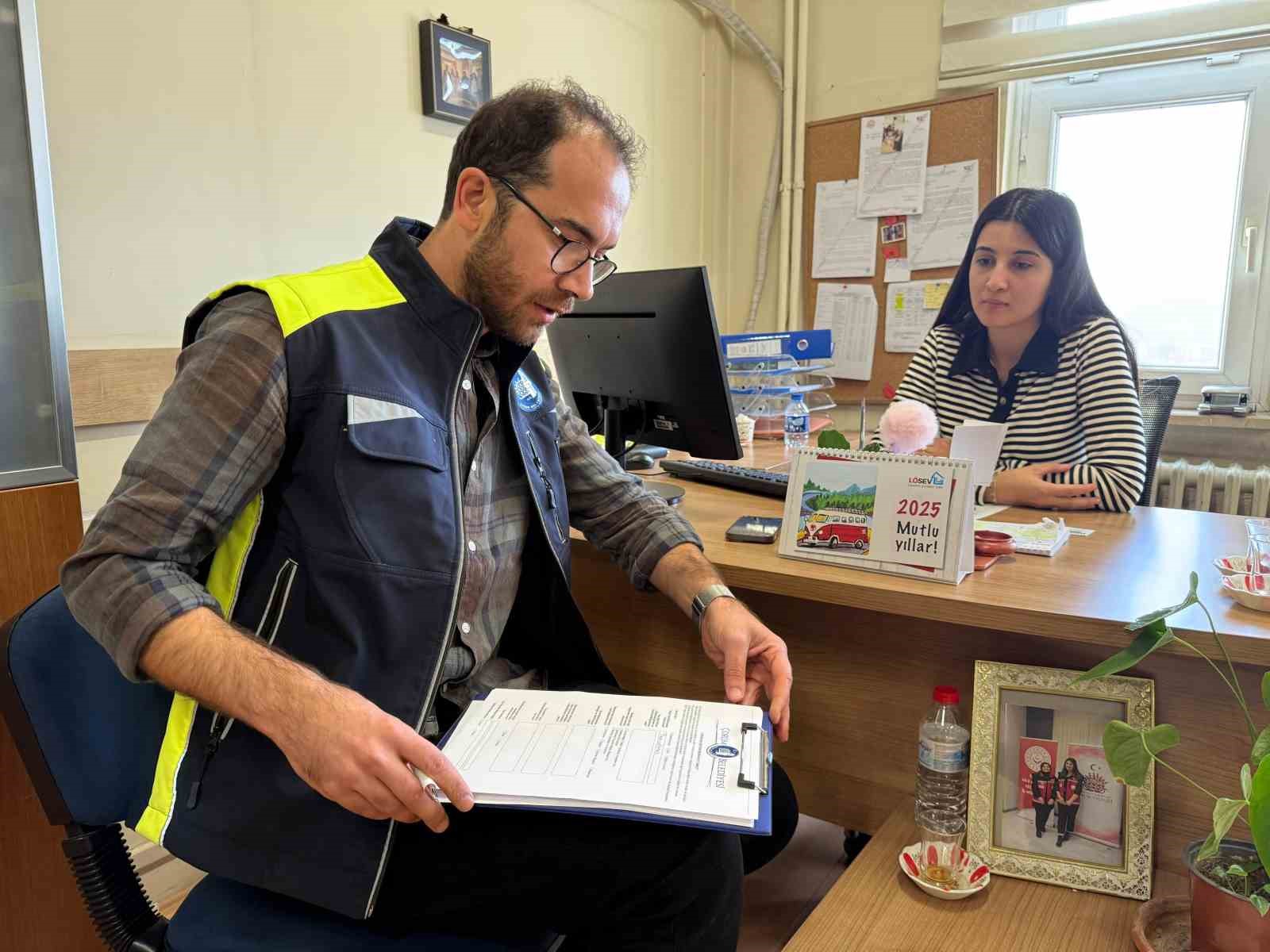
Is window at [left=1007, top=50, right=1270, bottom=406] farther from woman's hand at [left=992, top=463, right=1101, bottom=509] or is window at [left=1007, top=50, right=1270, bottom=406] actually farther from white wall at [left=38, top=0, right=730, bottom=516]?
white wall at [left=38, top=0, right=730, bottom=516]

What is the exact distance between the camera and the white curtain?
113 inches

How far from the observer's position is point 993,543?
1159 mm

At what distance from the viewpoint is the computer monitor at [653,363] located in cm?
140

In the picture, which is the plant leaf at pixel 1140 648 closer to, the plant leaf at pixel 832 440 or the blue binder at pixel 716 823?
the blue binder at pixel 716 823

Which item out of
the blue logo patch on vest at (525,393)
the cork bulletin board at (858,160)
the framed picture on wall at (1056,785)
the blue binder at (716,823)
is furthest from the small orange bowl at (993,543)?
the cork bulletin board at (858,160)

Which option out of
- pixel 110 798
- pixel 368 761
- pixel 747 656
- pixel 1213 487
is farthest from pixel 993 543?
pixel 1213 487

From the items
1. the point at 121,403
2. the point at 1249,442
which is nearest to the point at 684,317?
the point at 121,403

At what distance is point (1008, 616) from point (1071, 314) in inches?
46.9

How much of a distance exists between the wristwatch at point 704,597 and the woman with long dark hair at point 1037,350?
2.28 feet

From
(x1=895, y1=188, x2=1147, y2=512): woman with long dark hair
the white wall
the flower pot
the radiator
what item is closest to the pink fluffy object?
(x1=895, y1=188, x2=1147, y2=512): woman with long dark hair

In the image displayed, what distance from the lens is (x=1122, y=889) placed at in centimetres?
101

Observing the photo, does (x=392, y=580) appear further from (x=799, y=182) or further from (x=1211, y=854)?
(x=799, y=182)

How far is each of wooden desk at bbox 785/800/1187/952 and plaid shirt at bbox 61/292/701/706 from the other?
47cm

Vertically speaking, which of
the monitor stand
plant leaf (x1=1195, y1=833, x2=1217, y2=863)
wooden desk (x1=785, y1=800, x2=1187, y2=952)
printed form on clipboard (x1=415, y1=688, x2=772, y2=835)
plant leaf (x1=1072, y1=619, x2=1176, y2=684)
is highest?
the monitor stand
